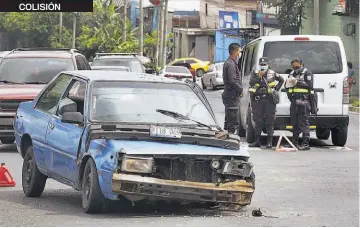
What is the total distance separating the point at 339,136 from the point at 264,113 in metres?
1.86

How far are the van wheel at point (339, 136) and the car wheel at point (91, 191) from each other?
33.1 ft

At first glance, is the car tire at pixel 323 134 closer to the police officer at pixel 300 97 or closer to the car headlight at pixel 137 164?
the police officer at pixel 300 97

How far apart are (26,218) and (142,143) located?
1363mm

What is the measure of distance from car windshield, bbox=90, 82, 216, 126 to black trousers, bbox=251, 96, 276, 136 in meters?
7.30

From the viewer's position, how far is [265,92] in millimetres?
18438

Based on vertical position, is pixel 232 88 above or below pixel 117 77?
below

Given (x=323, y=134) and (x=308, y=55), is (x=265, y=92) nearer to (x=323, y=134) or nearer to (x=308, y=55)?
(x=308, y=55)

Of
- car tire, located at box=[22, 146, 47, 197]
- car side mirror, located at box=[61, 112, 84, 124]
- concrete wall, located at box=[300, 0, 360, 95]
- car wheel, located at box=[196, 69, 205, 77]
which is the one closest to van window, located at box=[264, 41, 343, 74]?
car tire, located at box=[22, 146, 47, 197]

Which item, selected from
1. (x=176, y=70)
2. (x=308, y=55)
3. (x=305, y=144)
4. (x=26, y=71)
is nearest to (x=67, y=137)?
(x=26, y=71)

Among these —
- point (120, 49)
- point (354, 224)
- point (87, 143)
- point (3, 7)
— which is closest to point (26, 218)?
point (87, 143)

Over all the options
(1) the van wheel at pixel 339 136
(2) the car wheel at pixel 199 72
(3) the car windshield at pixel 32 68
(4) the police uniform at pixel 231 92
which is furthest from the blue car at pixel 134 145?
(2) the car wheel at pixel 199 72

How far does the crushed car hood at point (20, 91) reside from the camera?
17.7 metres

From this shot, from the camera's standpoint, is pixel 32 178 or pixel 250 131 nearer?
pixel 32 178

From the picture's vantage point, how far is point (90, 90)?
10859 mm
